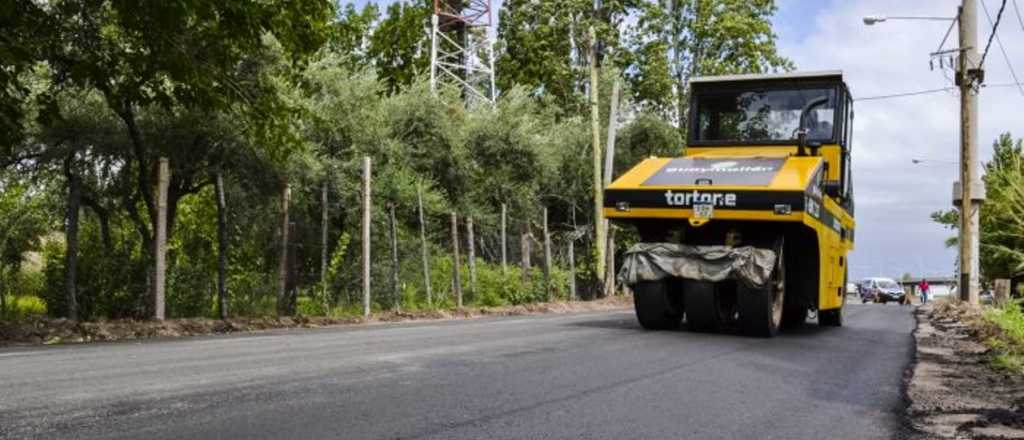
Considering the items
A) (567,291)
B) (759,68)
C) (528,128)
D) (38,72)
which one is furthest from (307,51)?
(759,68)

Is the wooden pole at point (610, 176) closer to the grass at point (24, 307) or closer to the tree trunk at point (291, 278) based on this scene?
the tree trunk at point (291, 278)

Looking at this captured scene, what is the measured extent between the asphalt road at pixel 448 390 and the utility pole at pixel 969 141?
13153 millimetres

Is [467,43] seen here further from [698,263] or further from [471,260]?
[698,263]

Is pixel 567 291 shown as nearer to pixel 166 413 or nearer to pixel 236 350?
pixel 236 350

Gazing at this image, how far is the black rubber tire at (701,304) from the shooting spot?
37.3ft

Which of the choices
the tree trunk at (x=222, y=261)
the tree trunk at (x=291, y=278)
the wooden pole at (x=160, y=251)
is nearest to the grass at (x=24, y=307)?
the wooden pole at (x=160, y=251)

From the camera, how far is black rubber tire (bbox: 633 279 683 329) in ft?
38.5

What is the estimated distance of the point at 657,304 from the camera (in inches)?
465

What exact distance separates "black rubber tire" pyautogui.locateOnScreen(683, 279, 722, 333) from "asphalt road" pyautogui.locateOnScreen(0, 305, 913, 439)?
1116mm

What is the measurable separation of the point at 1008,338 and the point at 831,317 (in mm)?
3818

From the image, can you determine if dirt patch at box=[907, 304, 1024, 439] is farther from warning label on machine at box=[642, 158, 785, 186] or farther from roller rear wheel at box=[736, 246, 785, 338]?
warning label on machine at box=[642, 158, 785, 186]

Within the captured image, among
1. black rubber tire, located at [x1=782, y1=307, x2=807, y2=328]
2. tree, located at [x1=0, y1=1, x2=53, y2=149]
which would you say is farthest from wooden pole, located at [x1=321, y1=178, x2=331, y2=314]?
black rubber tire, located at [x1=782, y1=307, x2=807, y2=328]

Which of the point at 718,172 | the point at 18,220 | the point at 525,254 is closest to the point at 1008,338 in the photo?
the point at 718,172

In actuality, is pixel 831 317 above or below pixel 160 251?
below
